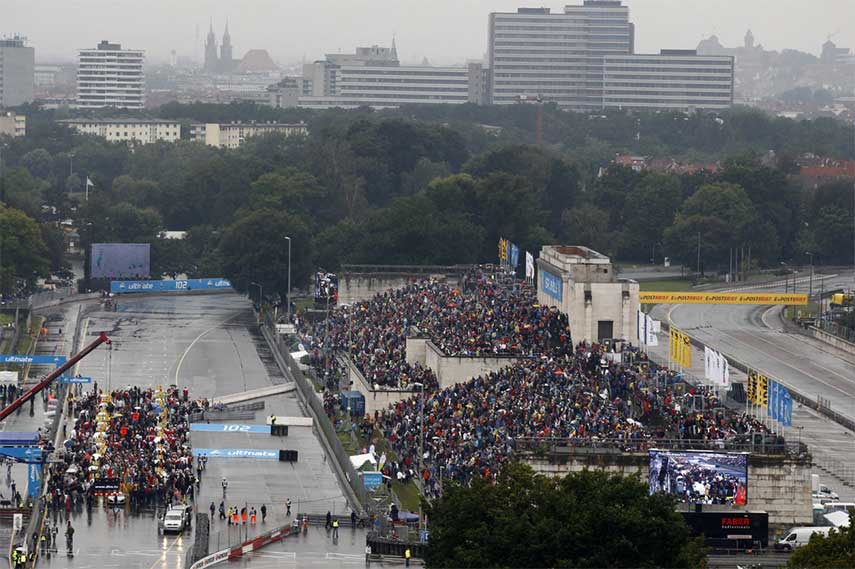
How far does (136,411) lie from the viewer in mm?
62281

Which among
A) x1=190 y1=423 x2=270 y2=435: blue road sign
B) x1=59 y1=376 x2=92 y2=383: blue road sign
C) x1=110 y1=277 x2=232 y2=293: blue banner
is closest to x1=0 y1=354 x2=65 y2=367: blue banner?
x1=59 y1=376 x2=92 y2=383: blue road sign

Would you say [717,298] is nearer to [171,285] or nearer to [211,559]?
[171,285]

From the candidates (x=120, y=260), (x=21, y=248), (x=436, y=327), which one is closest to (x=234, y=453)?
(x=436, y=327)

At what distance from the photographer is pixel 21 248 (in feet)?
336

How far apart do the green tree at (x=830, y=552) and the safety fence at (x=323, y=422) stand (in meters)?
16.4

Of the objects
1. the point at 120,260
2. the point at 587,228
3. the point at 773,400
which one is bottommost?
the point at 773,400

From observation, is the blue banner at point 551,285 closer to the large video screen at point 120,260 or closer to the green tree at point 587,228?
the large video screen at point 120,260

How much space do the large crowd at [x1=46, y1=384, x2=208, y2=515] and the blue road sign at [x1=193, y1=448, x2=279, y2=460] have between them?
55 centimetres

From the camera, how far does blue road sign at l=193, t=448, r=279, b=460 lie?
198 feet

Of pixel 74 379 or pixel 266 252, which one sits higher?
pixel 266 252

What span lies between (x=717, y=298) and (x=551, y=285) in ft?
113

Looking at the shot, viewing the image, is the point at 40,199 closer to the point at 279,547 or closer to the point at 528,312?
the point at 528,312

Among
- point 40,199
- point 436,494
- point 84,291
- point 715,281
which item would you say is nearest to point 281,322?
point 84,291

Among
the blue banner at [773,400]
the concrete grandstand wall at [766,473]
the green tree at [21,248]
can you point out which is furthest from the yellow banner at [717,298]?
the concrete grandstand wall at [766,473]
